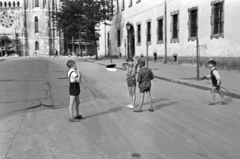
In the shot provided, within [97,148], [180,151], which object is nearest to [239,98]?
[180,151]

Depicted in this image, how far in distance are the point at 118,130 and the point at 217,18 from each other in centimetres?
1630

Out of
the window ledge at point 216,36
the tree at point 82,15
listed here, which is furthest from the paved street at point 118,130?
the tree at point 82,15

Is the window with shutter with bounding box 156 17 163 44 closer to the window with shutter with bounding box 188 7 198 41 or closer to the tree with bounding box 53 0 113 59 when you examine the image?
the window with shutter with bounding box 188 7 198 41

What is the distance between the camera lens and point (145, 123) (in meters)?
6.17

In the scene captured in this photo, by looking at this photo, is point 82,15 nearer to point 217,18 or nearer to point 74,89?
point 217,18

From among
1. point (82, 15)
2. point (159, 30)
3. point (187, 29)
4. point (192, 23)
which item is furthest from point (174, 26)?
point (82, 15)

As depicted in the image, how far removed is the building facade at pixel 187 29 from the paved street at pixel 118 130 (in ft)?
27.0

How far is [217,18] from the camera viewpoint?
64.3ft

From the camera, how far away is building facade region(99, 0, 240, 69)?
1817 centimetres

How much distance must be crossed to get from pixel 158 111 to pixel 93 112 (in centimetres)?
167

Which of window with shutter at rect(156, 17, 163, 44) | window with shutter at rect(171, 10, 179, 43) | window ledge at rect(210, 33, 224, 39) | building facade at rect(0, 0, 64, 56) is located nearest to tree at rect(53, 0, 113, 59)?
window with shutter at rect(156, 17, 163, 44)

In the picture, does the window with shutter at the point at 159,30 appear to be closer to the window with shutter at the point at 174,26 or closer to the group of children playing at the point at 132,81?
the window with shutter at the point at 174,26

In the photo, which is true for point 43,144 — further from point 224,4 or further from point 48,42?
point 48,42

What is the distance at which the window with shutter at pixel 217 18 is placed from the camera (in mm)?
18984
